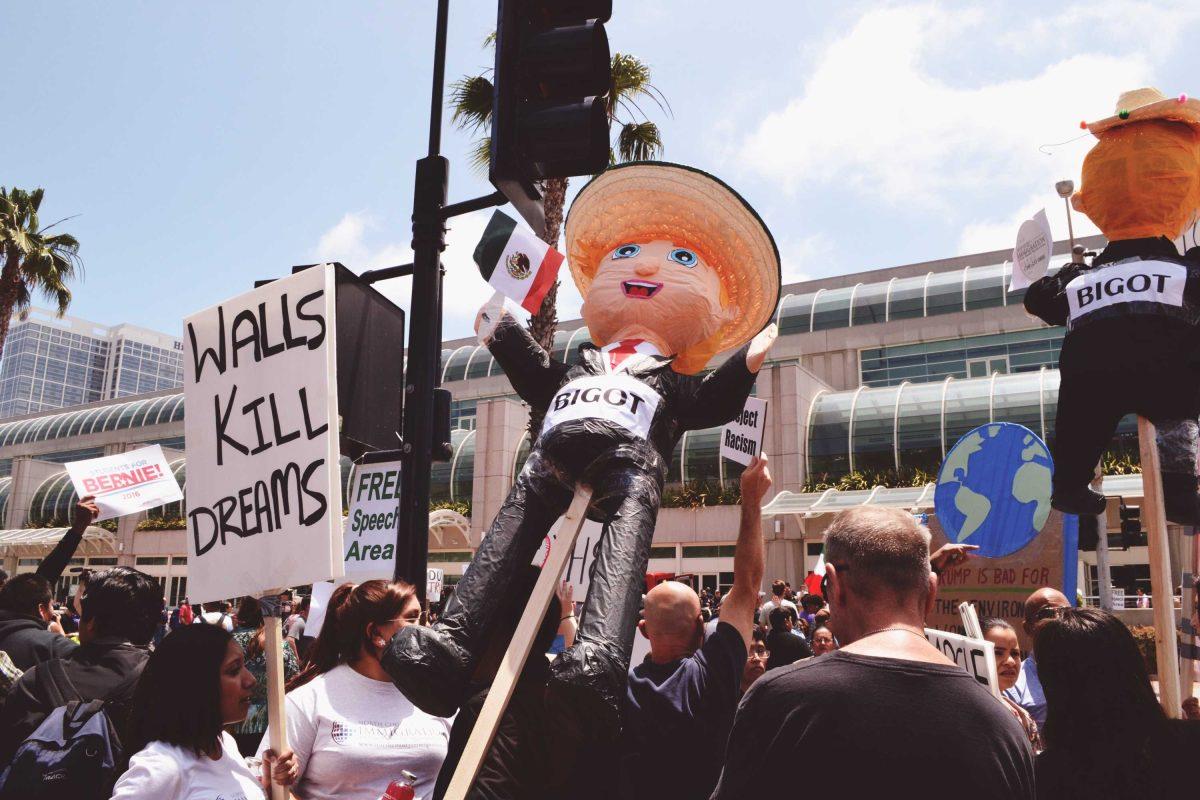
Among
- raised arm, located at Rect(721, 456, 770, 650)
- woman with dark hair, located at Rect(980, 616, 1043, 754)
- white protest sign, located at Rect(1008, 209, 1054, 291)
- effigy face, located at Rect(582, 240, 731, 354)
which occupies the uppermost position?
white protest sign, located at Rect(1008, 209, 1054, 291)

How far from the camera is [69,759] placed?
259 cm

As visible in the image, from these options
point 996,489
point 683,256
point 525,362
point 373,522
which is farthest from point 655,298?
point 996,489

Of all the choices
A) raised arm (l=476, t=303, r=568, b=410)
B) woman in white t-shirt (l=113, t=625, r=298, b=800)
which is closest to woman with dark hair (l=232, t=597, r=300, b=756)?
raised arm (l=476, t=303, r=568, b=410)

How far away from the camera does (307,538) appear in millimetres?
2869

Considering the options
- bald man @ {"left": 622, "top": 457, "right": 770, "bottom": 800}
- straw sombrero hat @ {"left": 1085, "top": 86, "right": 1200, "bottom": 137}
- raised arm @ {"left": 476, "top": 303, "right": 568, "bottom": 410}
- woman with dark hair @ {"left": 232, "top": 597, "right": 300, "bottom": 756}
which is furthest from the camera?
woman with dark hair @ {"left": 232, "top": 597, "right": 300, "bottom": 756}

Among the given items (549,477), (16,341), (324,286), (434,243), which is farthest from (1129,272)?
(16,341)

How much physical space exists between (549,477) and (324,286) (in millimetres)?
1214

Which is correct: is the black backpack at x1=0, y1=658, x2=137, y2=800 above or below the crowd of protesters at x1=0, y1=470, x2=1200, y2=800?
below

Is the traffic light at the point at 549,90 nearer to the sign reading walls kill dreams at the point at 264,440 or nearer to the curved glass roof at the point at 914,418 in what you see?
the sign reading walls kill dreams at the point at 264,440

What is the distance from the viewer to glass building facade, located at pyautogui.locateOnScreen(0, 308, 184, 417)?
395 feet

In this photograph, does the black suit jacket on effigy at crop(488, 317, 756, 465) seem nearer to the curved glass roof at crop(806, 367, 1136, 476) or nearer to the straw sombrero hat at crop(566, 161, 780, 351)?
the straw sombrero hat at crop(566, 161, 780, 351)

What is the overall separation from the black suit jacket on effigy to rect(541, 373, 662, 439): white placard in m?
0.06

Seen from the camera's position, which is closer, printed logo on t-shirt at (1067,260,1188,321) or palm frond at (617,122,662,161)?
printed logo on t-shirt at (1067,260,1188,321)

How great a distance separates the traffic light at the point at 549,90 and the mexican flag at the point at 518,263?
470 mm
